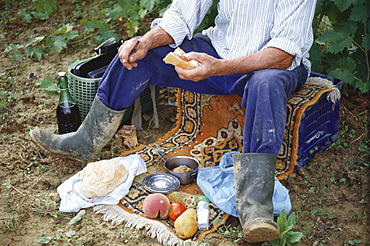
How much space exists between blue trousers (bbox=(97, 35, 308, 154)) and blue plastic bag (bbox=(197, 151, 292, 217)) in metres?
0.37

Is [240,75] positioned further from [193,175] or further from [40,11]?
[40,11]

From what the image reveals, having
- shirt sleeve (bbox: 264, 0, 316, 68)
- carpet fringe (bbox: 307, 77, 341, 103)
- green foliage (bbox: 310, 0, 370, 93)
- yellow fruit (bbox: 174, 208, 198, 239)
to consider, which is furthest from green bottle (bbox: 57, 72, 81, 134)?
green foliage (bbox: 310, 0, 370, 93)

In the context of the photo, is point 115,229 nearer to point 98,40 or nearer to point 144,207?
point 144,207

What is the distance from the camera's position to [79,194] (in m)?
2.99

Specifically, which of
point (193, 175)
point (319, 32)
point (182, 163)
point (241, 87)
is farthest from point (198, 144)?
point (319, 32)

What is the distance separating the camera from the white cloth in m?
2.92

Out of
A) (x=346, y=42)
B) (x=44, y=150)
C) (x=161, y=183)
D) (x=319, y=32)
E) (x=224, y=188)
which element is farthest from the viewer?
(x=319, y=32)

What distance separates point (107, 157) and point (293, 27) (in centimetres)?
168

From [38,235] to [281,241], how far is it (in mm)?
1421

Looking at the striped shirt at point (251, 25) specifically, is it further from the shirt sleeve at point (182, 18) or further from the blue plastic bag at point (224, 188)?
the blue plastic bag at point (224, 188)

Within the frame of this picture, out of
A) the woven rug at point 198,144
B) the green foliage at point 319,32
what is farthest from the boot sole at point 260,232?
the green foliage at point 319,32

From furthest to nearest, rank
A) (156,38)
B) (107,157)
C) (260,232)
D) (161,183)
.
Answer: (107,157) → (156,38) → (161,183) → (260,232)

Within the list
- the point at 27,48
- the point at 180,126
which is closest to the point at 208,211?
the point at 180,126

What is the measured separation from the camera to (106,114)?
3203 millimetres
